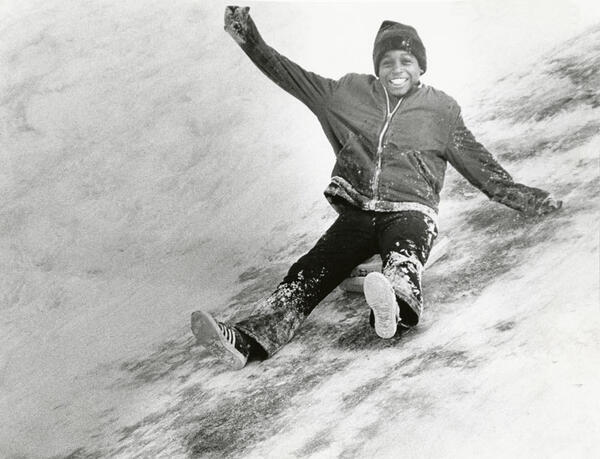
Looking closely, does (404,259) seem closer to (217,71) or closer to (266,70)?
(266,70)

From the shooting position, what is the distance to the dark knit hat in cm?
172

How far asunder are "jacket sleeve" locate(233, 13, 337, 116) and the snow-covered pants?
0.94 feet

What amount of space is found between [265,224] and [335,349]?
2.78 feet

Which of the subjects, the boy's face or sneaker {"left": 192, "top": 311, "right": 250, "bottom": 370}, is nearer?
sneaker {"left": 192, "top": 311, "right": 250, "bottom": 370}

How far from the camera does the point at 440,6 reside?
8.85 ft

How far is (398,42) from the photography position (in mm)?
1720

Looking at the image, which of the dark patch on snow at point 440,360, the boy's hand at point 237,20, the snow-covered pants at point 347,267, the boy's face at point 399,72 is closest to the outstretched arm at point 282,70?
the boy's hand at point 237,20

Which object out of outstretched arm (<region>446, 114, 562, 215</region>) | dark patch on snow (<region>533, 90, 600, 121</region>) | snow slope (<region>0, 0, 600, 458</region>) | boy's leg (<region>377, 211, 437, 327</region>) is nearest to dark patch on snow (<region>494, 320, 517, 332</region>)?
snow slope (<region>0, 0, 600, 458</region>)

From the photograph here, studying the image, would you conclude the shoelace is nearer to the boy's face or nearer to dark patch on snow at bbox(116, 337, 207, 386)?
dark patch on snow at bbox(116, 337, 207, 386)

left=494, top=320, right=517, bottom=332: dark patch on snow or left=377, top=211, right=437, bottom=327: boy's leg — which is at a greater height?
left=377, top=211, right=437, bottom=327: boy's leg

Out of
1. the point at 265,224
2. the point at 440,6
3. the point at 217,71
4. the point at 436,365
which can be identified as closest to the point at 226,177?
the point at 265,224

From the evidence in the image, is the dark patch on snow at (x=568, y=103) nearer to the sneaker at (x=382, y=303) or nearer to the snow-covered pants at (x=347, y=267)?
the snow-covered pants at (x=347, y=267)

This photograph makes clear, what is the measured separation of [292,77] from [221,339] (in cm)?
70

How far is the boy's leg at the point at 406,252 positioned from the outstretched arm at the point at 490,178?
0.17 metres
